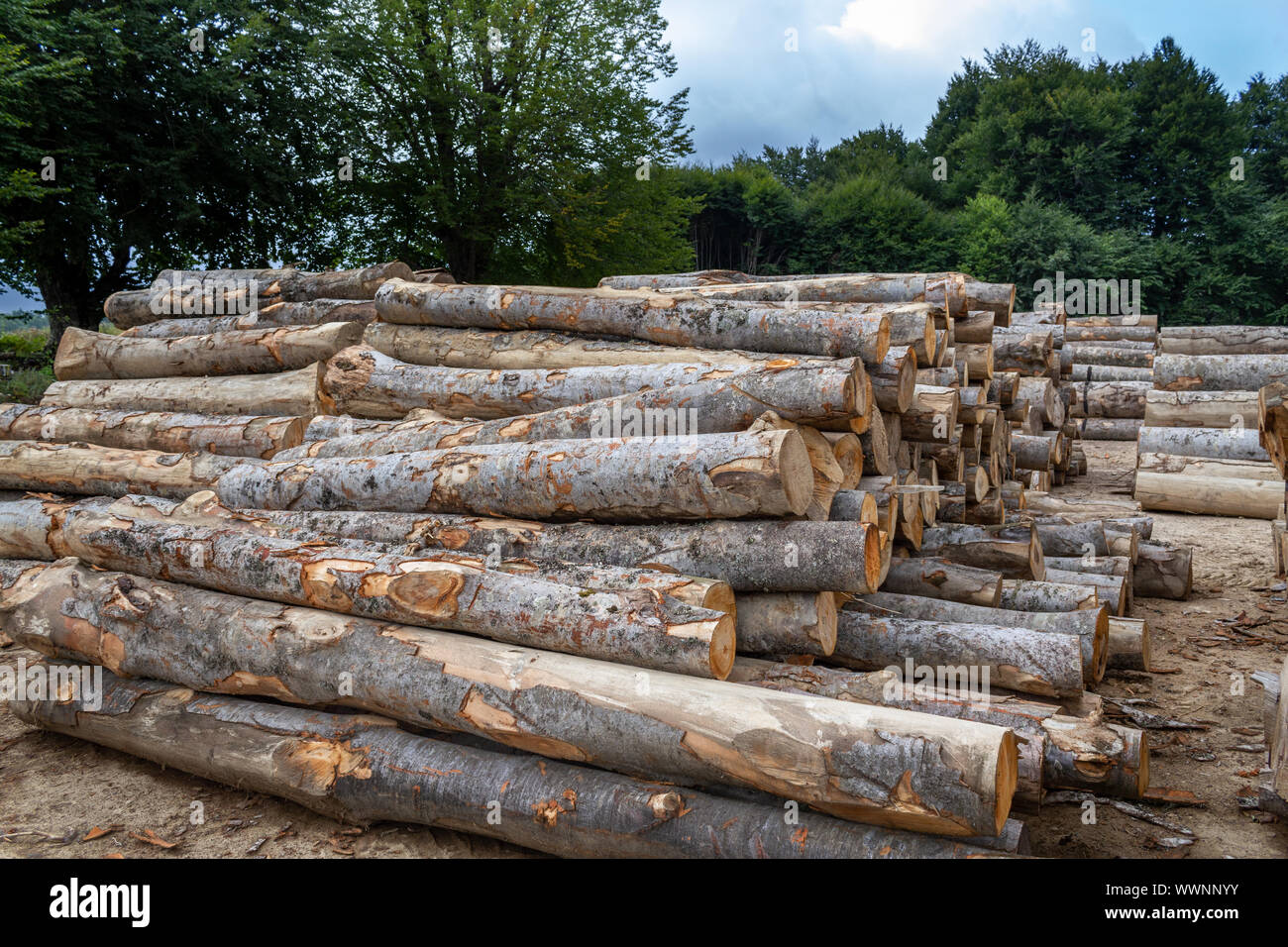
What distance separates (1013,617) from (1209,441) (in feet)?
24.6

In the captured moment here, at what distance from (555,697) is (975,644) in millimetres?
2264

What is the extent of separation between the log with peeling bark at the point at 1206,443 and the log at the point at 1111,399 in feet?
13.5

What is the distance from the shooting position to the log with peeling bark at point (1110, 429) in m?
15.0

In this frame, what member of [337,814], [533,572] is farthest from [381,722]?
[533,572]

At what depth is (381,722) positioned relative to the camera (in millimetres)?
4113

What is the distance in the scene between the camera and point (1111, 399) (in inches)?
604

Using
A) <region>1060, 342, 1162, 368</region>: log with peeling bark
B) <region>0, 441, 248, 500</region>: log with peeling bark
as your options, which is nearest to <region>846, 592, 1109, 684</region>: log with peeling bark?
<region>0, 441, 248, 500</region>: log with peeling bark

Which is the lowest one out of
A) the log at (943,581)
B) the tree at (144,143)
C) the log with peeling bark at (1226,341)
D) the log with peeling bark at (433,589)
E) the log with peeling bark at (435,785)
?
the log with peeling bark at (435,785)

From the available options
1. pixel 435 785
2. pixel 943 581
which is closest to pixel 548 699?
pixel 435 785

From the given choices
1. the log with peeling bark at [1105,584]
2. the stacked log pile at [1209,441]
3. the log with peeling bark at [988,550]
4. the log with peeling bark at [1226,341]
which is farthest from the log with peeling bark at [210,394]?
the log with peeling bark at [1226,341]

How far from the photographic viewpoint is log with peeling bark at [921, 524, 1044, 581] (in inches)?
237

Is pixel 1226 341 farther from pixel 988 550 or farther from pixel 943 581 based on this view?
pixel 943 581

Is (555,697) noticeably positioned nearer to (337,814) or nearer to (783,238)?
(337,814)

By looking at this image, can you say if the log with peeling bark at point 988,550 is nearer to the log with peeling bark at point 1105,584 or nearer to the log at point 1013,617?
the log with peeling bark at point 1105,584
